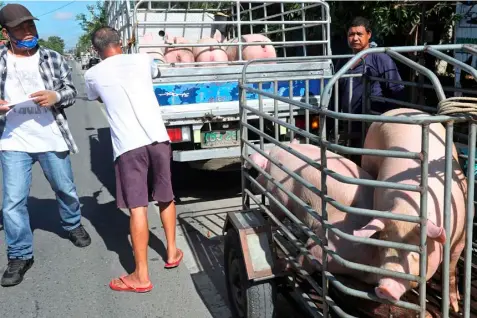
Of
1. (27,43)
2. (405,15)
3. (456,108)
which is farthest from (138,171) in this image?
(405,15)

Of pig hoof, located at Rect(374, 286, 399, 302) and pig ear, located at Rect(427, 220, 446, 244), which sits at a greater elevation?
pig ear, located at Rect(427, 220, 446, 244)

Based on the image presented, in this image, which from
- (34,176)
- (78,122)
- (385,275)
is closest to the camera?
(385,275)

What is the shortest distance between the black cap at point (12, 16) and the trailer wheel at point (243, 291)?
240 cm

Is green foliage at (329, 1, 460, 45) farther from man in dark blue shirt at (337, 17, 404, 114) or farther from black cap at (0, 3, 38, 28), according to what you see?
black cap at (0, 3, 38, 28)

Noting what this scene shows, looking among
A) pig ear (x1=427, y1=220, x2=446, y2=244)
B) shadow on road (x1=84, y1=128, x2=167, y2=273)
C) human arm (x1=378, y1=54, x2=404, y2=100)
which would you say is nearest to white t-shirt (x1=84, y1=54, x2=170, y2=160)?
shadow on road (x1=84, y1=128, x2=167, y2=273)

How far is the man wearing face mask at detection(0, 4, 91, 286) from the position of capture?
421cm

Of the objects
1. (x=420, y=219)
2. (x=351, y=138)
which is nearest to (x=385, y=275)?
(x=420, y=219)

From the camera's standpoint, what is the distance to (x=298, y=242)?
113 inches

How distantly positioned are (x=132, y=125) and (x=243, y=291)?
5.14 ft

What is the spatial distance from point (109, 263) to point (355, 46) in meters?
3.11

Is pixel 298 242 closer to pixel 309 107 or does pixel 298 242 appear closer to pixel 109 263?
pixel 309 107

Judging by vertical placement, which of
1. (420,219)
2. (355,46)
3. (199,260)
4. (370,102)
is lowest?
(199,260)

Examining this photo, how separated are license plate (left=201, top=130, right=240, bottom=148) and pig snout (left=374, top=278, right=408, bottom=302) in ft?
12.4

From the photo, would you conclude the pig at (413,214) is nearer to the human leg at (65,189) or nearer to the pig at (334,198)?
the pig at (334,198)
